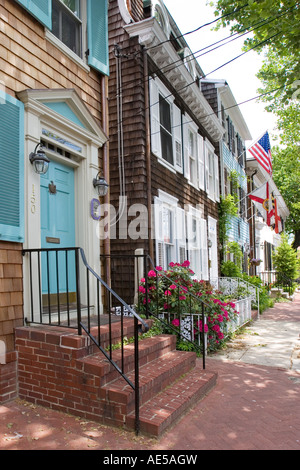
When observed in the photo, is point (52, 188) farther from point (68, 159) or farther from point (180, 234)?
point (180, 234)

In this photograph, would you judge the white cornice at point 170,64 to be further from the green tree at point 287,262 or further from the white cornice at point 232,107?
the green tree at point 287,262

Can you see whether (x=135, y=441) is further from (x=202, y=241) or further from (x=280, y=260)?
(x=280, y=260)

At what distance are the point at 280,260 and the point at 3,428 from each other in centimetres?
1795

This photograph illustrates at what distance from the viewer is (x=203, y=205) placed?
10852mm

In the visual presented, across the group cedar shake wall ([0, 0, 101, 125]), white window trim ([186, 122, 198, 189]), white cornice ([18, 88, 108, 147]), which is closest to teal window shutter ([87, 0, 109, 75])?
cedar shake wall ([0, 0, 101, 125])

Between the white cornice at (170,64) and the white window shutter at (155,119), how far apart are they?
24.5 inches

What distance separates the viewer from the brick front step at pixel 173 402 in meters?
3.15

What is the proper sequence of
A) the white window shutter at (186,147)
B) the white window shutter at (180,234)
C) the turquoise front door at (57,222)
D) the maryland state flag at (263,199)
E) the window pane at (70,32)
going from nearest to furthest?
1. the turquoise front door at (57,222)
2. the window pane at (70,32)
3. the white window shutter at (180,234)
4. the white window shutter at (186,147)
5. the maryland state flag at (263,199)

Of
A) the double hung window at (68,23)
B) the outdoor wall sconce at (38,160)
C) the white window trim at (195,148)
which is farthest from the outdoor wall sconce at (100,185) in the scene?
the white window trim at (195,148)

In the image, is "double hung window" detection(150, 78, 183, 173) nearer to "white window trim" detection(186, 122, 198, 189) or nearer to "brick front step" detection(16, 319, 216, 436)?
"white window trim" detection(186, 122, 198, 189)

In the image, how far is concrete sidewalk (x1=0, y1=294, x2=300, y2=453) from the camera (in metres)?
3.00

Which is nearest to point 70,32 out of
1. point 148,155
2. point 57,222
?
point 148,155

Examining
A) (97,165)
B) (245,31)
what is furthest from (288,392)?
(245,31)

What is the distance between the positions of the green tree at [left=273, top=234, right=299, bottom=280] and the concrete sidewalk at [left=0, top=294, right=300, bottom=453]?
14462mm
